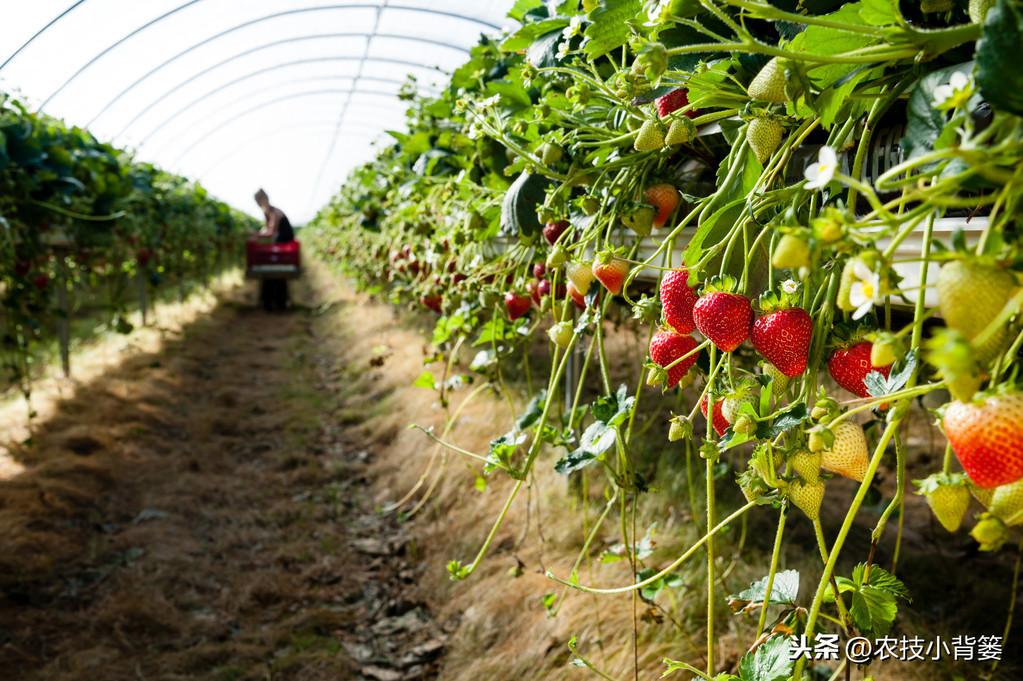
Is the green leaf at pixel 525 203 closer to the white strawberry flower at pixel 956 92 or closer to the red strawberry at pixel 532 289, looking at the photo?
the red strawberry at pixel 532 289

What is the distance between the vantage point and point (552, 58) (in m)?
1.25

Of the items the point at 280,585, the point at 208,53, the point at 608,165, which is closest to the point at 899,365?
the point at 608,165

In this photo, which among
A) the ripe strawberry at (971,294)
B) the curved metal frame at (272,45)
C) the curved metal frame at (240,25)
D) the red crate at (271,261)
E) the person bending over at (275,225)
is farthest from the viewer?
the person bending over at (275,225)

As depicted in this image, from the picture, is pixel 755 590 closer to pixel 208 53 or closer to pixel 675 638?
pixel 675 638

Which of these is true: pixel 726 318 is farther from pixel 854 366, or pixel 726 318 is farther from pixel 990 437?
pixel 990 437

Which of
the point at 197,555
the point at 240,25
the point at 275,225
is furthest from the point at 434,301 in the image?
the point at 275,225

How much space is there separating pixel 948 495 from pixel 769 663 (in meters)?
0.23

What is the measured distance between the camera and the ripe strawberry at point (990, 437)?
38 centimetres

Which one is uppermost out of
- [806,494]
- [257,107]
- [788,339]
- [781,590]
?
[257,107]

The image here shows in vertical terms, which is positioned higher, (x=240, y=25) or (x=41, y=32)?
(x=240, y=25)

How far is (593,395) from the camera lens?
10.7 ft

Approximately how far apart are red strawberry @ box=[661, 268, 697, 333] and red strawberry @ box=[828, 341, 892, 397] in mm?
141

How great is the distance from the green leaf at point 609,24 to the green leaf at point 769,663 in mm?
606

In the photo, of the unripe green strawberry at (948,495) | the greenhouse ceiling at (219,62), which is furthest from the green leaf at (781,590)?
the greenhouse ceiling at (219,62)
